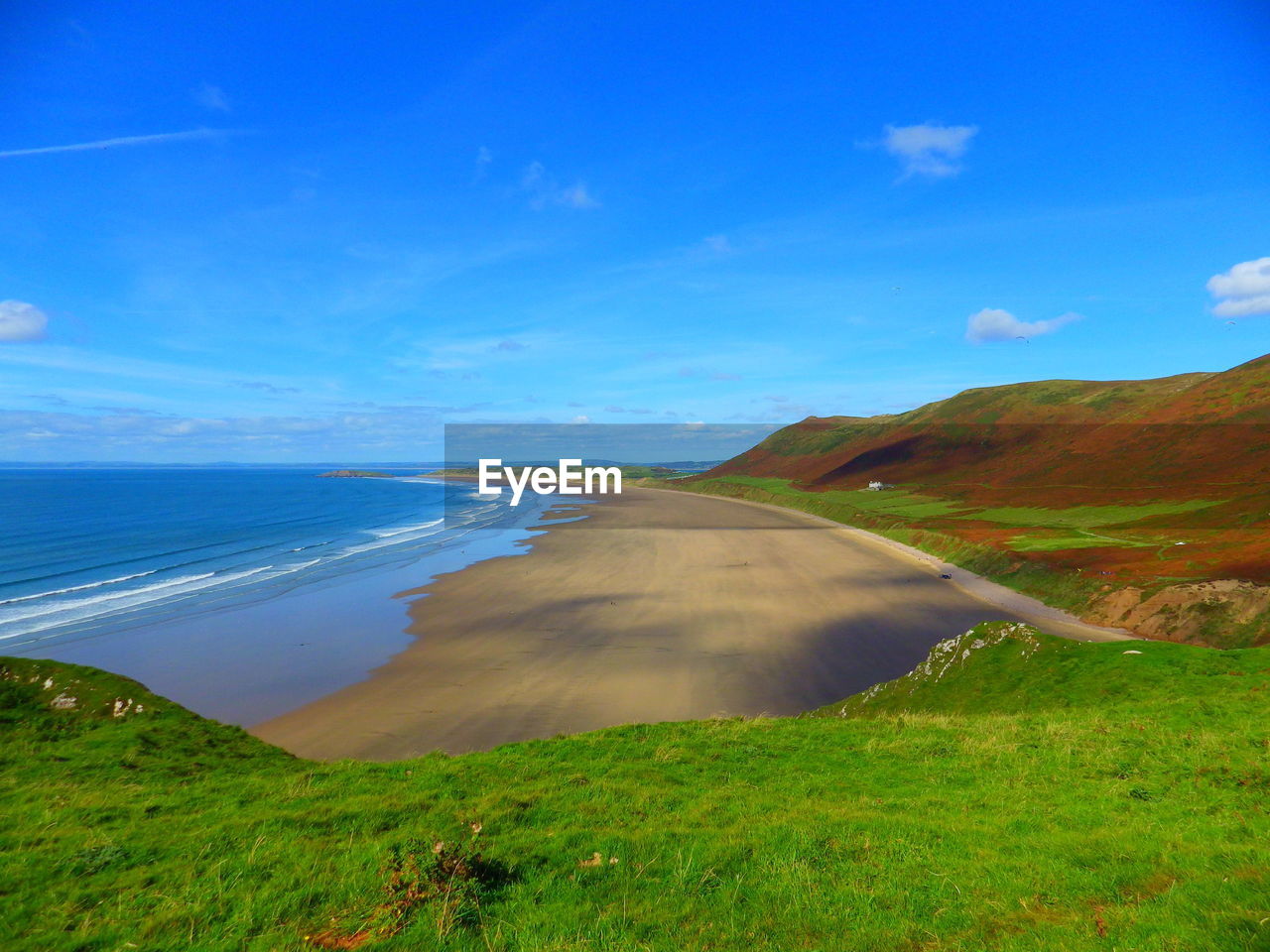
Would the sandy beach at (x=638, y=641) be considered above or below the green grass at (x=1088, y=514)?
below

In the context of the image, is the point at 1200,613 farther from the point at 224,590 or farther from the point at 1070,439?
the point at 1070,439

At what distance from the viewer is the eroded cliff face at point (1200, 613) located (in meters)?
26.8

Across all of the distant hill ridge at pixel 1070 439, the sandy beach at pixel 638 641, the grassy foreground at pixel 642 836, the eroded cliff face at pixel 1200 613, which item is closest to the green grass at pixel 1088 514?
the distant hill ridge at pixel 1070 439

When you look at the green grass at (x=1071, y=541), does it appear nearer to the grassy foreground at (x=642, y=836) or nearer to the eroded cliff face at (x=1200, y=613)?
the eroded cliff face at (x=1200, y=613)

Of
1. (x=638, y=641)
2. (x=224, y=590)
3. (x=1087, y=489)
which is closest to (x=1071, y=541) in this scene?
(x=1087, y=489)

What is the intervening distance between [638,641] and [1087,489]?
84740 millimetres

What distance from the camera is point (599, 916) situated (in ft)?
19.0

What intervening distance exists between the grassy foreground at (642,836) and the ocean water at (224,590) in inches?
639

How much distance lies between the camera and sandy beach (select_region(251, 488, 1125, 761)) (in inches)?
892

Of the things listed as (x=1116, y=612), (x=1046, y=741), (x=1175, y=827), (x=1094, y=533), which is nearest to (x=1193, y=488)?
(x=1094, y=533)

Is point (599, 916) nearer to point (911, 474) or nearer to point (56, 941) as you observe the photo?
point (56, 941)

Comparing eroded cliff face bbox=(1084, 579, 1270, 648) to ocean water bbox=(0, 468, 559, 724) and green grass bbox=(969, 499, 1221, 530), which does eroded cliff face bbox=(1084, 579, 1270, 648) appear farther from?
ocean water bbox=(0, 468, 559, 724)

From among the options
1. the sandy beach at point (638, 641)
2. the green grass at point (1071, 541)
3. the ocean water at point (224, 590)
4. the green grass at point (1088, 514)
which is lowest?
the sandy beach at point (638, 641)

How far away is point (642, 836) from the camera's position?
7.70 metres
